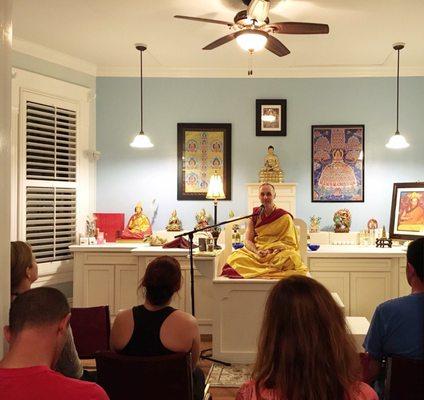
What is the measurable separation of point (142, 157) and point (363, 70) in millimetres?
2918

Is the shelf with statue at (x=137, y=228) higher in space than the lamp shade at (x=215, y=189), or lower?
lower

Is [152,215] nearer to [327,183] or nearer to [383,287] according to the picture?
[327,183]

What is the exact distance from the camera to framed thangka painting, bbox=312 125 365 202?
586cm

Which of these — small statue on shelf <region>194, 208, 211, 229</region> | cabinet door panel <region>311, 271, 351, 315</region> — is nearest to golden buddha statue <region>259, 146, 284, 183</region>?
small statue on shelf <region>194, 208, 211, 229</region>

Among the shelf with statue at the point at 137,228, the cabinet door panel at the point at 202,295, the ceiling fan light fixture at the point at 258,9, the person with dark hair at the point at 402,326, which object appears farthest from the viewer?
the shelf with statue at the point at 137,228

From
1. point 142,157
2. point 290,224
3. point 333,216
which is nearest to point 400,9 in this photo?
point 290,224

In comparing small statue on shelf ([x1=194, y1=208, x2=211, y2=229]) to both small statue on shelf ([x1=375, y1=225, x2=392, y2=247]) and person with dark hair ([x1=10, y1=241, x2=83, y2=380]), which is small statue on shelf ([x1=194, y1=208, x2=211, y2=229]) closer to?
small statue on shelf ([x1=375, y1=225, x2=392, y2=247])

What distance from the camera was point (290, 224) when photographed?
4516 millimetres

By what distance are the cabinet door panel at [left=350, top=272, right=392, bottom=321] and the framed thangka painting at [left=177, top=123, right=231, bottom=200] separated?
71.0 inches

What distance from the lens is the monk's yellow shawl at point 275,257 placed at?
4246mm

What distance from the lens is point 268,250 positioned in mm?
4387

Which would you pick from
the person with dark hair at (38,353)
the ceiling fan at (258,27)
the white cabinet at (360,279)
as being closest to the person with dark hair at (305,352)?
the person with dark hair at (38,353)

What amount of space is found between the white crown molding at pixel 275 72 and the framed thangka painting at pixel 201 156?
643 mm

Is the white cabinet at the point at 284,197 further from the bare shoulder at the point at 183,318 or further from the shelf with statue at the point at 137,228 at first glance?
the bare shoulder at the point at 183,318
